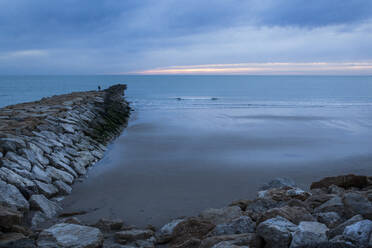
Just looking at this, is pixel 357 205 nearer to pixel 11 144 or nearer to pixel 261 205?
pixel 261 205

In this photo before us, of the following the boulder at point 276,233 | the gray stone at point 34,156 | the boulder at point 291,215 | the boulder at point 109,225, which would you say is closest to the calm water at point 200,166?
the boulder at point 109,225

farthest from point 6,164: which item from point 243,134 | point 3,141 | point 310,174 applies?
point 243,134

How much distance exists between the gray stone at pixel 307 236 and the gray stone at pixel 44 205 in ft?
13.2

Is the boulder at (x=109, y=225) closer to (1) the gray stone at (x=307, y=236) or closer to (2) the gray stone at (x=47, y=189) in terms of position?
(2) the gray stone at (x=47, y=189)

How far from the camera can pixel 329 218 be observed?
151 inches

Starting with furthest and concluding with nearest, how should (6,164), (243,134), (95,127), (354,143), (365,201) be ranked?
1. (243,134)
2. (95,127)
3. (354,143)
4. (6,164)
5. (365,201)

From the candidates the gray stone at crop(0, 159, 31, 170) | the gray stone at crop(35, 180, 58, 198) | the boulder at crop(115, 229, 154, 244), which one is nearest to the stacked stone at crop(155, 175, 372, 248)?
the boulder at crop(115, 229, 154, 244)

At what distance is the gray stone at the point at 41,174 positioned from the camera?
6.35 meters

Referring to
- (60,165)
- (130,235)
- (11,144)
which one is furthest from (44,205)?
(11,144)

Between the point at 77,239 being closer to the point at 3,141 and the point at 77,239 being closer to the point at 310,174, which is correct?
the point at 3,141

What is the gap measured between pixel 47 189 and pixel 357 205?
5.25 metres

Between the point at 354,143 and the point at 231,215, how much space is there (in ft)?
29.0

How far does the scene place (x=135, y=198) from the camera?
20.8 feet

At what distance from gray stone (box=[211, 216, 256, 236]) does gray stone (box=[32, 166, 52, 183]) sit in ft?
13.0
